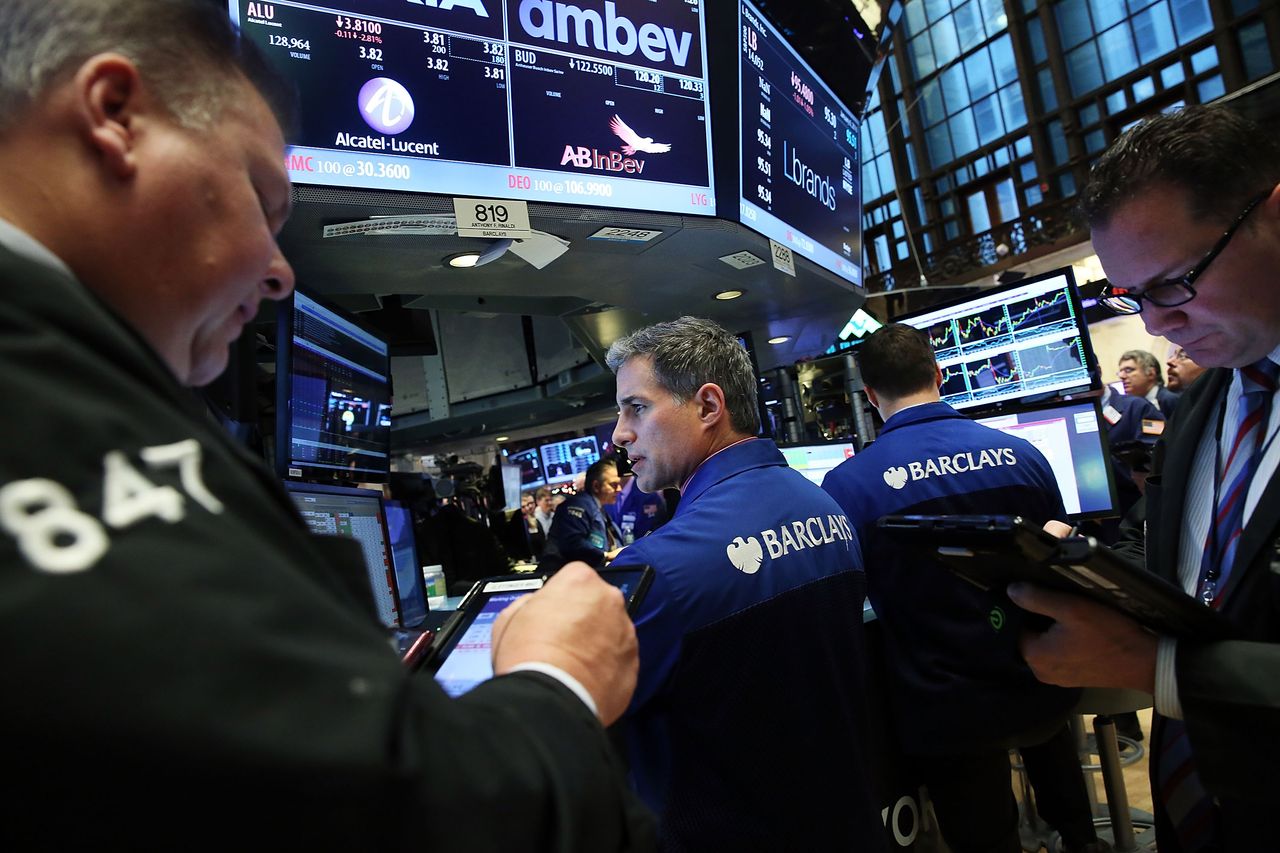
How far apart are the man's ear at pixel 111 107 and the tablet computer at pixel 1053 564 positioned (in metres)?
0.89

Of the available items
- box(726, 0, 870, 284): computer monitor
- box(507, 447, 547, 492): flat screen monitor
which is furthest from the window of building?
box(726, 0, 870, 284): computer monitor

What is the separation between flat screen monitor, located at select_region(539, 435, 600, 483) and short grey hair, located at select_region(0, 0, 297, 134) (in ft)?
33.4

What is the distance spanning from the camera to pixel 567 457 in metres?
11.1

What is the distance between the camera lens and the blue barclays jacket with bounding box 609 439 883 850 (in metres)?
1.46

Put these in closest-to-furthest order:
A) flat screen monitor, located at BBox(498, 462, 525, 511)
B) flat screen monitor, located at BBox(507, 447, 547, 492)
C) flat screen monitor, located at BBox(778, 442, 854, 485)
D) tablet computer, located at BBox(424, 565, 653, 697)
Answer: tablet computer, located at BBox(424, 565, 653, 697) < flat screen monitor, located at BBox(778, 442, 854, 485) < flat screen monitor, located at BBox(498, 462, 525, 511) < flat screen monitor, located at BBox(507, 447, 547, 492)

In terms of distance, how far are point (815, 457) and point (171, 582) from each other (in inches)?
135

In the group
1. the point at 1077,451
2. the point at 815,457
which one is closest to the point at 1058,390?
the point at 1077,451

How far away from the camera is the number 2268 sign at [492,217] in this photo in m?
2.09

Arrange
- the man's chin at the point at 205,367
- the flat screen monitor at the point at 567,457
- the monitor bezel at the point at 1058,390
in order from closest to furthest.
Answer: the man's chin at the point at 205,367 < the monitor bezel at the point at 1058,390 < the flat screen monitor at the point at 567,457

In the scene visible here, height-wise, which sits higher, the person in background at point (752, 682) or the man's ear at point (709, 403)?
the man's ear at point (709, 403)

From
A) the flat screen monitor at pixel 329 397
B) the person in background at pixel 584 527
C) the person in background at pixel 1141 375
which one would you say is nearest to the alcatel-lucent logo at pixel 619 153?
the flat screen monitor at pixel 329 397

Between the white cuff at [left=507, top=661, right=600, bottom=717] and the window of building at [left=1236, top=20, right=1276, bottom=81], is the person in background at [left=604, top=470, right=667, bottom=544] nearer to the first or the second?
the white cuff at [left=507, top=661, right=600, bottom=717]

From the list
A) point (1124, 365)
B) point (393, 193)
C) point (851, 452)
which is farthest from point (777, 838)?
point (1124, 365)

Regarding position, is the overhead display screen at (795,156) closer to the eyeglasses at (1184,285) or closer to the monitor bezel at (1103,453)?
the monitor bezel at (1103,453)
